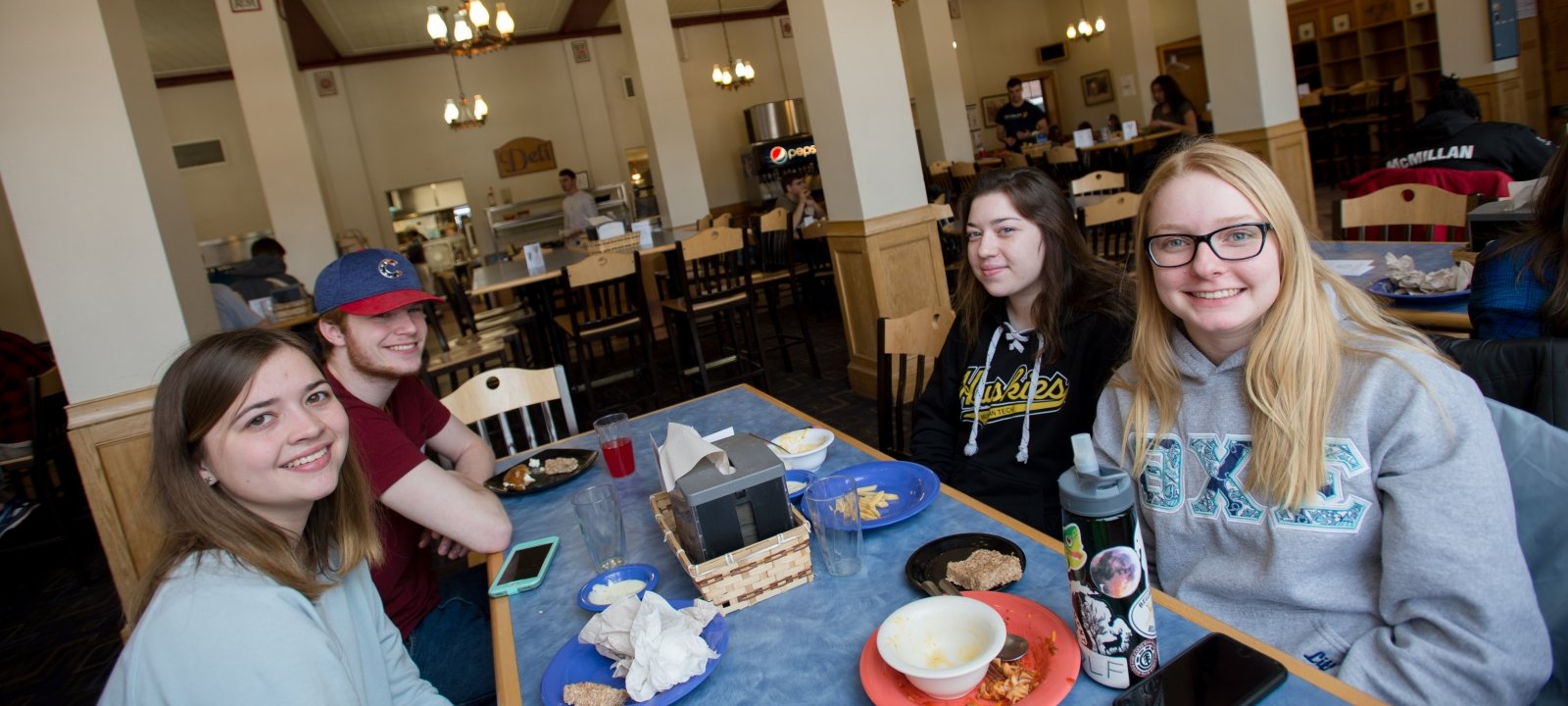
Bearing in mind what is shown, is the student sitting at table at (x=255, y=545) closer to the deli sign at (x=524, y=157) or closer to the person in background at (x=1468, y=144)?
the person in background at (x=1468, y=144)

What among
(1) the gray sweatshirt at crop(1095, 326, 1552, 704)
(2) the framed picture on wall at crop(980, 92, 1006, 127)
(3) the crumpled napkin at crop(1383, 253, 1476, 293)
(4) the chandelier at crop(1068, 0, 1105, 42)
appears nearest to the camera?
(1) the gray sweatshirt at crop(1095, 326, 1552, 704)

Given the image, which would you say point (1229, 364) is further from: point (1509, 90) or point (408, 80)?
point (408, 80)

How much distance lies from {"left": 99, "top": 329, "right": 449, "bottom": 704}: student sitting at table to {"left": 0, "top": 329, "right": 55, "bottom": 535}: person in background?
3.48 meters

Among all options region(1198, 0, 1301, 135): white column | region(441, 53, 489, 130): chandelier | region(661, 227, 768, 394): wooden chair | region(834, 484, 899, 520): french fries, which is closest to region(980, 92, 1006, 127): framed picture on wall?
region(441, 53, 489, 130): chandelier

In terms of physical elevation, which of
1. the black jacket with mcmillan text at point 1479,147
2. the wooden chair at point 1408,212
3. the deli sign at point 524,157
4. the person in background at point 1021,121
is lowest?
the wooden chair at point 1408,212

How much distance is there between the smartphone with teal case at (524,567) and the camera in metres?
1.50

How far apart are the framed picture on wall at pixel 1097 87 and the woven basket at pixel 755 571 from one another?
46.7 ft

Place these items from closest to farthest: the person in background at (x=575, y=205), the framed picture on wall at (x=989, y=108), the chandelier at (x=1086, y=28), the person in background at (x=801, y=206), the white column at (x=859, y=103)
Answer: the white column at (x=859, y=103)
the person in background at (x=801, y=206)
the person in background at (x=575, y=205)
the chandelier at (x=1086, y=28)
the framed picture on wall at (x=989, y=108)

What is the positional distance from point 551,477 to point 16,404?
4.15 metres

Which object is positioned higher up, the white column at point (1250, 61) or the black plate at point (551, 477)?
Result: the white column at point (1250, 61)

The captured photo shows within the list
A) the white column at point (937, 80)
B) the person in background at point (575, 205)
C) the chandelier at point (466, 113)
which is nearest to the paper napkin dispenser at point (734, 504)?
the person in background at point (575, 205)

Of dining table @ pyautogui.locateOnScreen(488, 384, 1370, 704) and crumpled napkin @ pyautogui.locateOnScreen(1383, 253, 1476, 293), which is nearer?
dining table @ pyautogui.locateOnScreen(488, 384, 1370, 704)

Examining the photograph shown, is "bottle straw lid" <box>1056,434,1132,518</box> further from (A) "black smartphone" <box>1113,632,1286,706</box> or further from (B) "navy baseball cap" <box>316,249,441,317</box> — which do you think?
(B) "navy baseball cap" <box>316,249,441,317</box>

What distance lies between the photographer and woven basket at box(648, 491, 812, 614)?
125 cm
